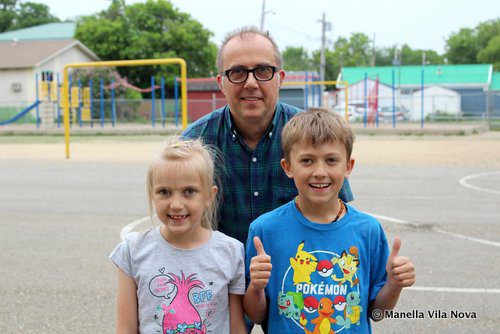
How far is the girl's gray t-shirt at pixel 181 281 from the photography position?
2584 millimetres

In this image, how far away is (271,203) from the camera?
3303 mm

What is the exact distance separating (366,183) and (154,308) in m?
9.70

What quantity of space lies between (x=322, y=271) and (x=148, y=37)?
162 feet

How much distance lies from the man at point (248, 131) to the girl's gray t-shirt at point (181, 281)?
647mm

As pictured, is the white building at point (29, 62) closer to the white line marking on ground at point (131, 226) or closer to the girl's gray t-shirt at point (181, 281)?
the white line marking on ground at point (131, 226)

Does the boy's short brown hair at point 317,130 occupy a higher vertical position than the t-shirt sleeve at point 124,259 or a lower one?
higher

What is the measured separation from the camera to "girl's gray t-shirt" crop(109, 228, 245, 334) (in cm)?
258

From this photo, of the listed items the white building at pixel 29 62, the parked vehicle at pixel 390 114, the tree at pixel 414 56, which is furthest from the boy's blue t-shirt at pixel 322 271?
the tree at pixel 414 56

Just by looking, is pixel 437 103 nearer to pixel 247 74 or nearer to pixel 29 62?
pixel 29 62

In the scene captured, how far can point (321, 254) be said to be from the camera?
2.59m

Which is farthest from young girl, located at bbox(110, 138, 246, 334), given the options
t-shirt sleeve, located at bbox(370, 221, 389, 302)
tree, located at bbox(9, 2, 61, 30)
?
tree, located at bbox(9, 2, 61, 30)

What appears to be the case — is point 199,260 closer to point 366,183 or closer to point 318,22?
point 366,183

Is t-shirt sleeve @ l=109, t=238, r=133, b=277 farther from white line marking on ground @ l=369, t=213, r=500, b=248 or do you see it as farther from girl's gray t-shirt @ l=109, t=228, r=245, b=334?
white line marking on ground @ l=369, t=213, r=500, b=248

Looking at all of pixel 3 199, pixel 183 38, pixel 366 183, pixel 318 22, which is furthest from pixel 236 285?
pixel 318 22
